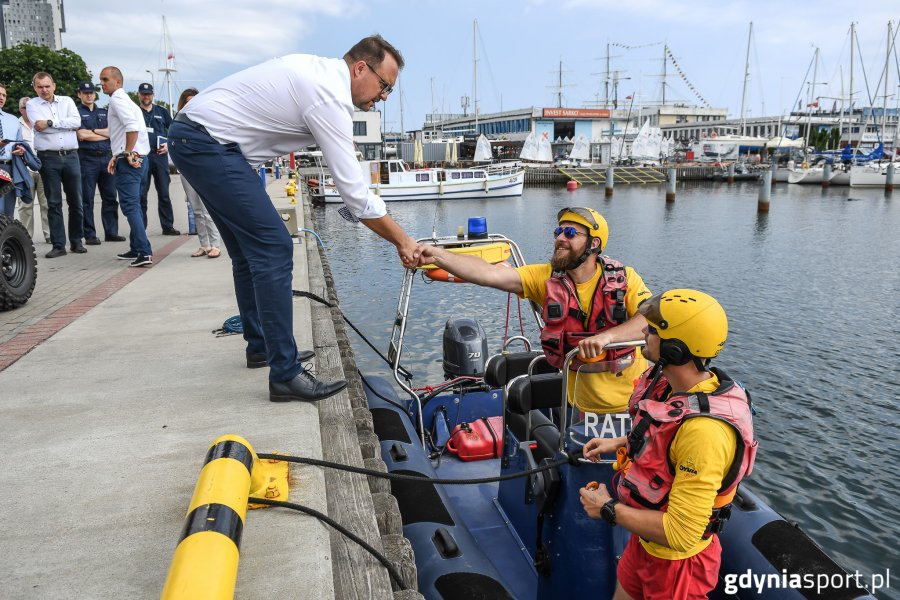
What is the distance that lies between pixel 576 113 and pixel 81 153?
105 metres

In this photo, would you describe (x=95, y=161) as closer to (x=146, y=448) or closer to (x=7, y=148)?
(x=7, y=148)

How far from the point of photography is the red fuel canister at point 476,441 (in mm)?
5121

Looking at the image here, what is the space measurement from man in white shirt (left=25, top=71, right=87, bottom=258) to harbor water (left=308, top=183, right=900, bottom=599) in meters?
4.89

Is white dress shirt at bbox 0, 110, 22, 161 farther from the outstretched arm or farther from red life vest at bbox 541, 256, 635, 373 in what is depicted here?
red life vest at bbox 541, 256, 635, 373

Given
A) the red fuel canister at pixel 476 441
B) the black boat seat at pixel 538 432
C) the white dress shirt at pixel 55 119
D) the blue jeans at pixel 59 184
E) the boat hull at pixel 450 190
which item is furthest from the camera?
the boat hull at pixel 450 190

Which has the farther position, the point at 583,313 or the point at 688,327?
the point at 583,313

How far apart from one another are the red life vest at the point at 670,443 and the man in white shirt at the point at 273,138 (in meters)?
1.71

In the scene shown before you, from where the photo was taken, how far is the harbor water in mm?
6668

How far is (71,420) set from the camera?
3.53 m

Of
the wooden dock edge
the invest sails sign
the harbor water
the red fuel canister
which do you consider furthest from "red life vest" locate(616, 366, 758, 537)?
the invest sails sign

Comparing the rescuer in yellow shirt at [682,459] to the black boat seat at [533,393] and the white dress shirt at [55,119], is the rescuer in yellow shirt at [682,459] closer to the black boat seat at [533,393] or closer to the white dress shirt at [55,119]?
the black boat seat at [533,393]

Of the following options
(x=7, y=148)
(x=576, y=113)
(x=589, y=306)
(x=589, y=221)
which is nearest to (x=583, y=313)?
(x=589, y=306)

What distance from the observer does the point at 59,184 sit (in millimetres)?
8523

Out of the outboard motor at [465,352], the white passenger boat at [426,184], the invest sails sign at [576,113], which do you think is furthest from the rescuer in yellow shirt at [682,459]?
the invest sails sign at [576,113]
